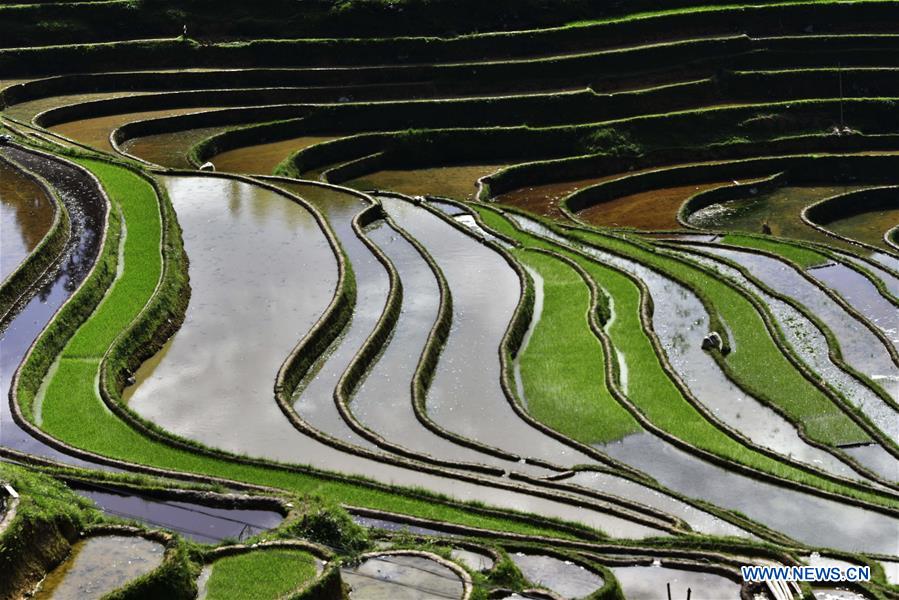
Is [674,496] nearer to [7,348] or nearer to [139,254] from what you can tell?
[7,348]

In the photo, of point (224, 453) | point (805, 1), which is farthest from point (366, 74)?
point (224, 453)

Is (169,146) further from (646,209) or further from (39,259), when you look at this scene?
(646,209)

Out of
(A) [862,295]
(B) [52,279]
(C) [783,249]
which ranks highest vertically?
(B) [52,279]

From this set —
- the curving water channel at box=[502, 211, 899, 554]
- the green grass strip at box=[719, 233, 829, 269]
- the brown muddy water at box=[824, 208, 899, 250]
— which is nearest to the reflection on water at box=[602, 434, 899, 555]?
the curving water channel at box=[502, 211, 899, 554]

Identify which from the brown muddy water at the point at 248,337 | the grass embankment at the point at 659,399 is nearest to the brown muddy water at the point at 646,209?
the grass embankment at the point at 659,399

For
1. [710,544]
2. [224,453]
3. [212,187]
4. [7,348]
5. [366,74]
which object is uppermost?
[366,74]

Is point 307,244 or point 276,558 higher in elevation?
point 307,244

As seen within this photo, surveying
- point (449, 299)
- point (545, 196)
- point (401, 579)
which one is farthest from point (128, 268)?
point (545, 196)
